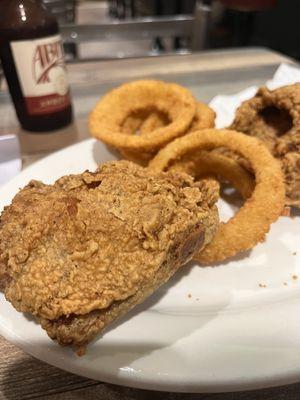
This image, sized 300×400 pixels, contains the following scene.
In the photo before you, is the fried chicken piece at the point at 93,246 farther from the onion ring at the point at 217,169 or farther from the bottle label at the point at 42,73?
the bottle label at the point at 42,73

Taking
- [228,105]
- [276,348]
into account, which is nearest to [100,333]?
[276,348]

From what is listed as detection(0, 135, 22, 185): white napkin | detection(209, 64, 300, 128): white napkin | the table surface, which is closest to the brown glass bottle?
the table surface

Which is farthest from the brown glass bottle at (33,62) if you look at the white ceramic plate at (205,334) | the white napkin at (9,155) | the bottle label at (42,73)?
the white ceramic plate at (205,334)

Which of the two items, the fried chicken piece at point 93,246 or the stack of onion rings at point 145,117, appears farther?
the stack of onion rings at point 145,117

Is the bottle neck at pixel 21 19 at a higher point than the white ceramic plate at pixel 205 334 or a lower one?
higher

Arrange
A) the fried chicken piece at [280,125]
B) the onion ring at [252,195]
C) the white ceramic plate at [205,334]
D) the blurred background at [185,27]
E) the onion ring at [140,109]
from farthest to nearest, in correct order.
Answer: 1. the blurred background at [185,27]
2. the onion ring at [140,109]
3. the fried chicken piece at [280,125]
4. the onion ring at [252,195]
5. the white ceramic plate at [205,334]

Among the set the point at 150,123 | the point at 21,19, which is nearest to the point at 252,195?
the point at 150,123

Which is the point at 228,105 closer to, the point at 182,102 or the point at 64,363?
the point at 182,102
